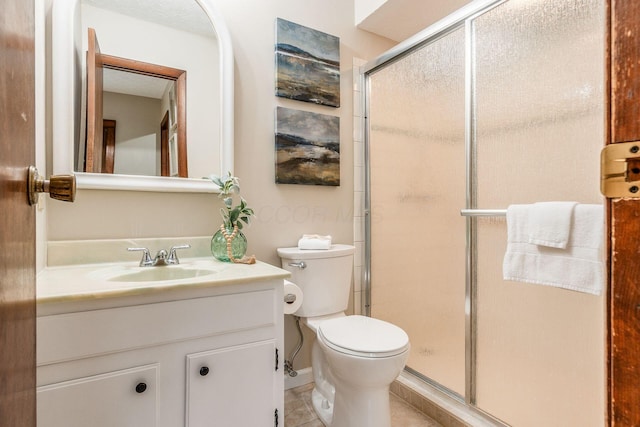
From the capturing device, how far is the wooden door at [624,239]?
0.37m

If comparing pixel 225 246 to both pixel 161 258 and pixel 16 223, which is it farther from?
pixel 16 223

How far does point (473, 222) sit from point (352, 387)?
35.2 inches

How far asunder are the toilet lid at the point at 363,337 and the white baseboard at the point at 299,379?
0.54 metres

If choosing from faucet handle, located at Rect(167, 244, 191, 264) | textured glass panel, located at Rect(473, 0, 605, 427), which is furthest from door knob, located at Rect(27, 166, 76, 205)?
textured glass panel, located at Rect(473, 0, 605, 427)

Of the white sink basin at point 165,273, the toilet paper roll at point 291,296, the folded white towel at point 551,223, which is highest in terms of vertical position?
the folded white towel at point 551,223

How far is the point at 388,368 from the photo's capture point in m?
1.22

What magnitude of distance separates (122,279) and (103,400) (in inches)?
17.4

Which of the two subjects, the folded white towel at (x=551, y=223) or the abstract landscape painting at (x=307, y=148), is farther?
the abstract landscape painting at (x=307, y=148)

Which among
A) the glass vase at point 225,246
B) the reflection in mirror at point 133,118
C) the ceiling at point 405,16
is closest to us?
the reflection in mirror at point 133,118

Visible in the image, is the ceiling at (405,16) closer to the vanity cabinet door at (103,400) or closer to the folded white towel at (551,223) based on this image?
the folded white towel at (551,223)

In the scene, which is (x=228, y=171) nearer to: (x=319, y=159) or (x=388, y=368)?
(x=319, y=159)

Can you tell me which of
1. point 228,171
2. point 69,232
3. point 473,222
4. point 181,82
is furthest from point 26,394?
point 473,222

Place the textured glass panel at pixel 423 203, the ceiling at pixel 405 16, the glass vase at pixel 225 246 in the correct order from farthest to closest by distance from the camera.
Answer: the ceiling at pixel 405 16
the textured glass panel at pixel 423 203
the glass vase at pixel 225 246

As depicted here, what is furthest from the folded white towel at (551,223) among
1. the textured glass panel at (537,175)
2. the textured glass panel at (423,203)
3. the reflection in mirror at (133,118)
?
the reflection in mirror at (133,118)
